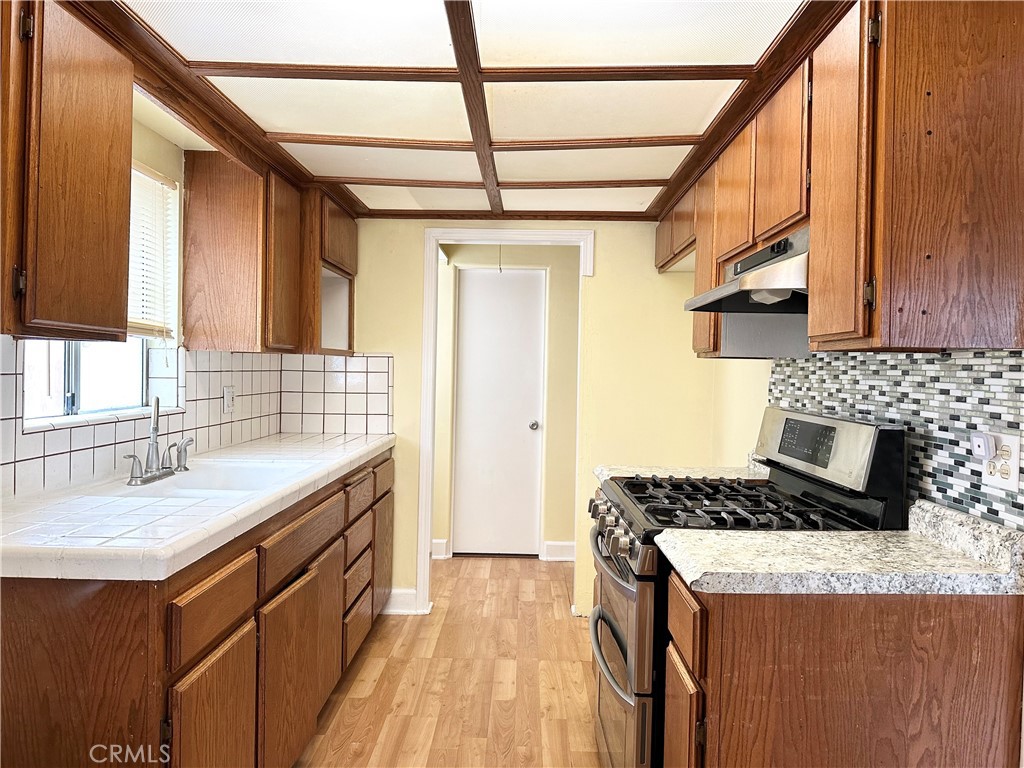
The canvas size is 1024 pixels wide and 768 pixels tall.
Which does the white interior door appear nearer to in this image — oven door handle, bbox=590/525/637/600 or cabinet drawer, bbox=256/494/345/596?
cabinet drawer, bbox=256/494/345/596

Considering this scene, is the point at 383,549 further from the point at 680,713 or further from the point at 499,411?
the point at 680,713

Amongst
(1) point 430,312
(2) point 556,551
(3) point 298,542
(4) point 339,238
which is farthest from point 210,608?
(2) point 556,551

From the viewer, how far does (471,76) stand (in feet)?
5.78

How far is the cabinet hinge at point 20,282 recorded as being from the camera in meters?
1.33

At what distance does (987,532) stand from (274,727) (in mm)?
1834

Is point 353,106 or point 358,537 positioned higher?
point 353,106

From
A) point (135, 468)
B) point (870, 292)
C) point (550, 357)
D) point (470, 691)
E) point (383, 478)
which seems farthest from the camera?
point (550, 357)

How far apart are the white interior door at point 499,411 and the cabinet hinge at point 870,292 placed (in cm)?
328

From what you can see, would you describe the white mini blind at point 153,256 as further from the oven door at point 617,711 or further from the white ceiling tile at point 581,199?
the oven door at point 617,711

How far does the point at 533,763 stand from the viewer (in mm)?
2271

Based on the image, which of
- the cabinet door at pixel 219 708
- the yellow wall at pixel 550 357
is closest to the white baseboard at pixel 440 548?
the yellow wall at pixel 550 357

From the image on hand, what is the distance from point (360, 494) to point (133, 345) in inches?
41.0

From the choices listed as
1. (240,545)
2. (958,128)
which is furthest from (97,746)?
(958,128)

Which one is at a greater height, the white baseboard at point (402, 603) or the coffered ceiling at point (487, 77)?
the coffered ceiling at point (487, 77)
